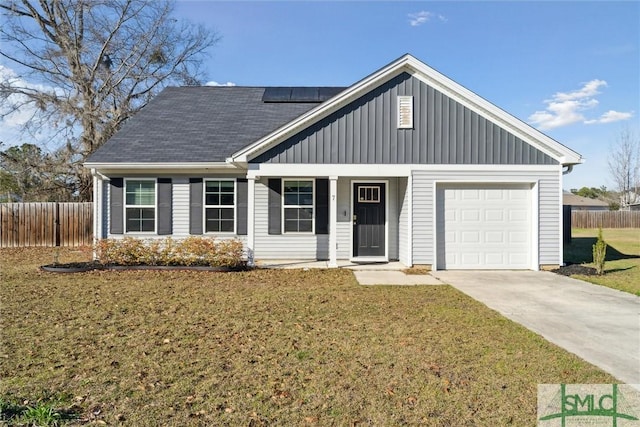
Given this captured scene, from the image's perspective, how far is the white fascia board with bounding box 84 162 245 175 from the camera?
35.0 ft

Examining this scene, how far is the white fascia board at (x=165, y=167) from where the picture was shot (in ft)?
35.0

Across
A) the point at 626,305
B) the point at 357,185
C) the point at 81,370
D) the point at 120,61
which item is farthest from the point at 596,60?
the point at 120,61

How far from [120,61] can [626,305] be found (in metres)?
24.0

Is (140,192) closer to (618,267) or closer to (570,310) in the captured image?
(570,310)

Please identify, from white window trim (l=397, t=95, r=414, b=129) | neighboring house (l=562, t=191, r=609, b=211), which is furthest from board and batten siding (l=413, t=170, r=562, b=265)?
neighboring house (l=562, t=191, r=609, b=211)

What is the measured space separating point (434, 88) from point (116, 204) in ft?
30.8

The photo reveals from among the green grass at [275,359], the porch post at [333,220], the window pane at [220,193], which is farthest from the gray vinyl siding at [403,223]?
the window pane at [220,193]

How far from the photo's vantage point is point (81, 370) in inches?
148

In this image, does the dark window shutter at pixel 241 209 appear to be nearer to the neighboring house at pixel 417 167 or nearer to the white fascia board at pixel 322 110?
the neighboring house at pixel 417 167

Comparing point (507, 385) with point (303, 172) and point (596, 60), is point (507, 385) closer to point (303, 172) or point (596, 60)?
point (303, 172)

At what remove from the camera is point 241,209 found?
36.8 ft

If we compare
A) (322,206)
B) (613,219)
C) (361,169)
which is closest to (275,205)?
(322,206)

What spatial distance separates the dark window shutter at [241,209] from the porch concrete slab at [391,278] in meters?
3.56

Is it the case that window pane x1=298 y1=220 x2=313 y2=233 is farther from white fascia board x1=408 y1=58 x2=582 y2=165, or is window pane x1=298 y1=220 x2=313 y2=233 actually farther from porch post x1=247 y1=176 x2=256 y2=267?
white fascia board x1=408 y1=58 x2=582 y2=165
